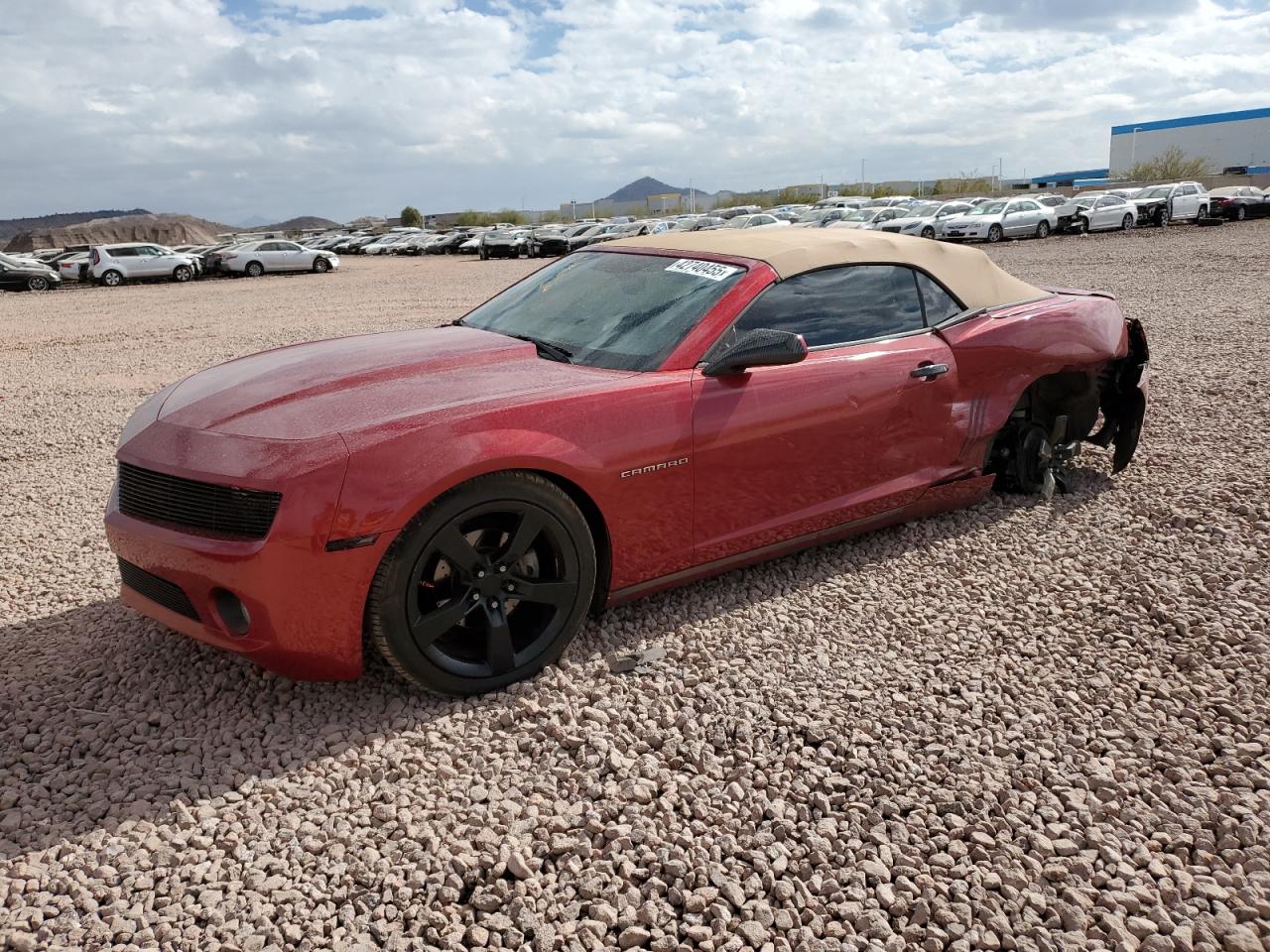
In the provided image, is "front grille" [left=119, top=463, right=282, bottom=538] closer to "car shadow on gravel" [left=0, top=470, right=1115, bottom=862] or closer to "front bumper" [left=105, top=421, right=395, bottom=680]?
"front bumper" [left=105, top=421, right=395, bottom=680]

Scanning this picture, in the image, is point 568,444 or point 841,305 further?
point 841,305

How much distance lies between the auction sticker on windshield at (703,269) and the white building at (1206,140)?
92922 mm

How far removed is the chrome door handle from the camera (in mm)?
4141

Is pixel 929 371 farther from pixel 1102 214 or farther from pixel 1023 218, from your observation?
pixel 1102 214

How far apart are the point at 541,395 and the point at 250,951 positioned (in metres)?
1.80

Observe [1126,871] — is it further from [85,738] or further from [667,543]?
[85,738]

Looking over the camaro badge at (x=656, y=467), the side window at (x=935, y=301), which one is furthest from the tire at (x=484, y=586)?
the side window at (x=935, y=301)

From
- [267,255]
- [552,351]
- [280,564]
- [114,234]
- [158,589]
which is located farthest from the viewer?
[114,234]

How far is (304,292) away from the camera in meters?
23.7

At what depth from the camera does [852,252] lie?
13.8 feet

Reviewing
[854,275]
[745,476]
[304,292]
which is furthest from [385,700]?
[304,292]

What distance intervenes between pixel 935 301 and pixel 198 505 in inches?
129

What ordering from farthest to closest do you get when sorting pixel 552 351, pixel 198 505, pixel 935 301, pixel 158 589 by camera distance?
pixel 935 301, pixel 552 351, pixel 158 589, pixel 198 505

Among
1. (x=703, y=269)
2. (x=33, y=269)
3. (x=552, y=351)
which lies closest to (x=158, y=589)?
(x=552, y=351)
